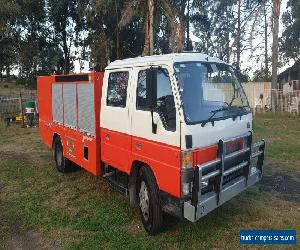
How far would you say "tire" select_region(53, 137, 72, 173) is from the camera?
9318mm

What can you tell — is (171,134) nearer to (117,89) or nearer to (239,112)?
(239,112)

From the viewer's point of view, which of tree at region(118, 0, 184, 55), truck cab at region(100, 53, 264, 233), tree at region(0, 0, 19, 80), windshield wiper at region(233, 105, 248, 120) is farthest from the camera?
tree at region(0, 0, 19, 80)

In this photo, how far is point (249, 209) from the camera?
22.0 ft

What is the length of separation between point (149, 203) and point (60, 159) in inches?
175

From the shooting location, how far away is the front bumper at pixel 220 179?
195 inches

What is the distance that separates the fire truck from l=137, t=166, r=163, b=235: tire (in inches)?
0.6

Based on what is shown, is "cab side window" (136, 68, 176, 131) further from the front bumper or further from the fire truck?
the front bumper

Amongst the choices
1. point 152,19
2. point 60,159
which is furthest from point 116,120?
point 152,19

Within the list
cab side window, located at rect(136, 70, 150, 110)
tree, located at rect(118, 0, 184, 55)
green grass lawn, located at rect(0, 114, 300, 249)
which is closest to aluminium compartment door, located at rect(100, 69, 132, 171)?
cab side window, located at rect(136, 70, 150, 110)

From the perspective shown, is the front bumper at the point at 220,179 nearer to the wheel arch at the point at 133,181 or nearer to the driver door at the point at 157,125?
the driver door at the point at 157,125

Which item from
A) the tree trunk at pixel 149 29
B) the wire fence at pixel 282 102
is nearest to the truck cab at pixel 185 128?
the tree trunk at pixel 149 29

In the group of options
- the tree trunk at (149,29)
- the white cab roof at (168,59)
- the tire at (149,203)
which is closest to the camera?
the white cab roof at (168,59)

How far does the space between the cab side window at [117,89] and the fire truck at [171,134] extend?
0.02 meters

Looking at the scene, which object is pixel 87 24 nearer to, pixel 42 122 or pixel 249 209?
pixel 42 122
